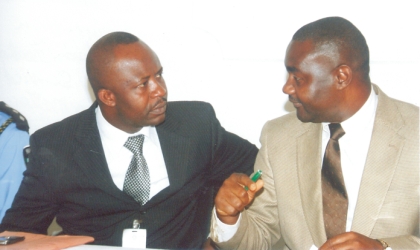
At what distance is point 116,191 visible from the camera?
1829 mm

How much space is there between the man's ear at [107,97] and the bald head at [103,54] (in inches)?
0.9

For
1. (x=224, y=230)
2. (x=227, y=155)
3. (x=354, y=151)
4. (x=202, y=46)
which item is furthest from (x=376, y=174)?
(x=202, y=46)

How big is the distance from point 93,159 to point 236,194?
659mm

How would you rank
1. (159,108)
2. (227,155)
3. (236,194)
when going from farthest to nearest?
1. (227,155)
2. (159,108)
3. (236,194)

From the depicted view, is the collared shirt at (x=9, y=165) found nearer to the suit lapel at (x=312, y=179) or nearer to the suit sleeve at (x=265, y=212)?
the suit sleeve at (x=265, y=212)

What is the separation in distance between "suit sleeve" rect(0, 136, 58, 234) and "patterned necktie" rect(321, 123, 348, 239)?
1.07m

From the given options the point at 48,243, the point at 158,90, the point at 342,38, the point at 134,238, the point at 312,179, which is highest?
the point at 342,38

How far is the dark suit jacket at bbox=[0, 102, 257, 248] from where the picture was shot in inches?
72.5

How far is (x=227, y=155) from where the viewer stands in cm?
203

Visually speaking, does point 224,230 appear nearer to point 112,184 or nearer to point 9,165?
point 112,184

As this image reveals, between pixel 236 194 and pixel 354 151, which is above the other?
pixel 354 151

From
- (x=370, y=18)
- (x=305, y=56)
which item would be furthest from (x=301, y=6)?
(x=305, y=56)

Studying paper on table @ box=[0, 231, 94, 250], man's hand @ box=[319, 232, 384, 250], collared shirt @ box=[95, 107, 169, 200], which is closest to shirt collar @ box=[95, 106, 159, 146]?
collared shirt @ box=[95, 107, 169, 200]

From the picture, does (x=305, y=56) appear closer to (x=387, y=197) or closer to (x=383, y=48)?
(x=387, y=197)
